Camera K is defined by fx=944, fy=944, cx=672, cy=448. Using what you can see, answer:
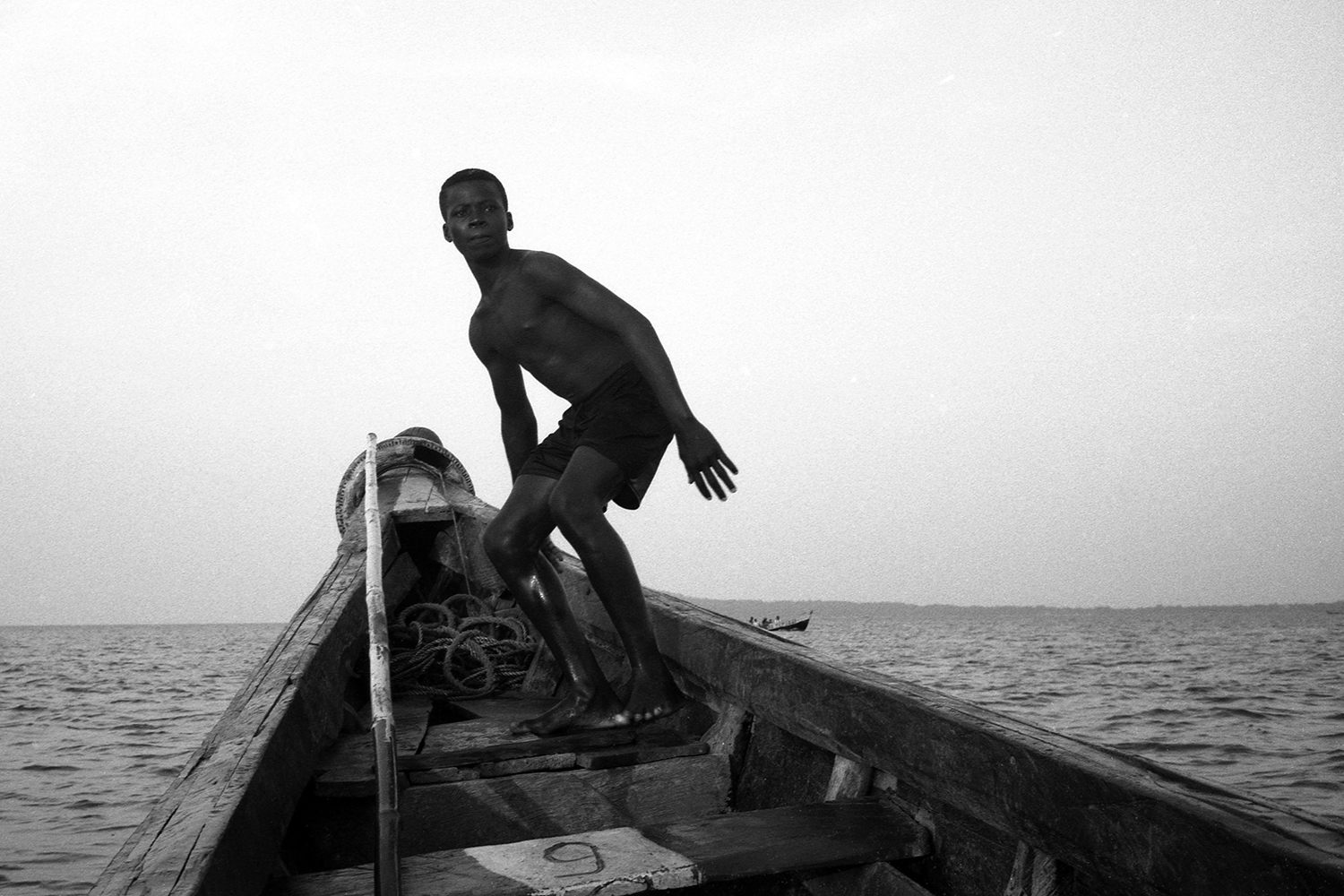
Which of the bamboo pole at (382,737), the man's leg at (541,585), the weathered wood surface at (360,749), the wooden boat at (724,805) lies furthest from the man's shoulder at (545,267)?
the weathered wood surface at (360,749)

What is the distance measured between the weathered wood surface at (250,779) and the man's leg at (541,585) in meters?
0.60

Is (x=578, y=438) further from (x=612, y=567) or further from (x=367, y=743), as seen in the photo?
(x=367, y=743)

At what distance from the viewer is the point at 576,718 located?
2.73 m

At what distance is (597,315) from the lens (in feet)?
9.07

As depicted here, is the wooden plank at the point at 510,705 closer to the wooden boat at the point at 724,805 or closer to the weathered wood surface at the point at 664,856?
the wooden boat at the point at 724,805

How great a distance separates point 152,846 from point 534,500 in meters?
1.61

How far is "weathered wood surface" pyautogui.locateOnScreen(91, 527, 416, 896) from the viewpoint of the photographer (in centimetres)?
138

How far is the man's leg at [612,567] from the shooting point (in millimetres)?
2711

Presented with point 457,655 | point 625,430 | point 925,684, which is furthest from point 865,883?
point 925,684

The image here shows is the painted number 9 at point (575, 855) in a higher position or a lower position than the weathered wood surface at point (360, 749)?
lower

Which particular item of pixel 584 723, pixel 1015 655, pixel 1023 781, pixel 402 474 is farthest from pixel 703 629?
pixel 1015 655

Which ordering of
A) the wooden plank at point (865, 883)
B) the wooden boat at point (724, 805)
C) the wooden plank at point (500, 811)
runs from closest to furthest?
the wooden boat at point (724, 805)
the wooden plank at point (865, 883)
the wooden plank at point (500, 811)

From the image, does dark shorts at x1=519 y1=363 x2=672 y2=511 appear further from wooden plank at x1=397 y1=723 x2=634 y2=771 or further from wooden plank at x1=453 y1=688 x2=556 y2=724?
wooden plank at x1=453 y1=688 x2=556 y2=724

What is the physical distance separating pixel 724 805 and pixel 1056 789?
117 cm
